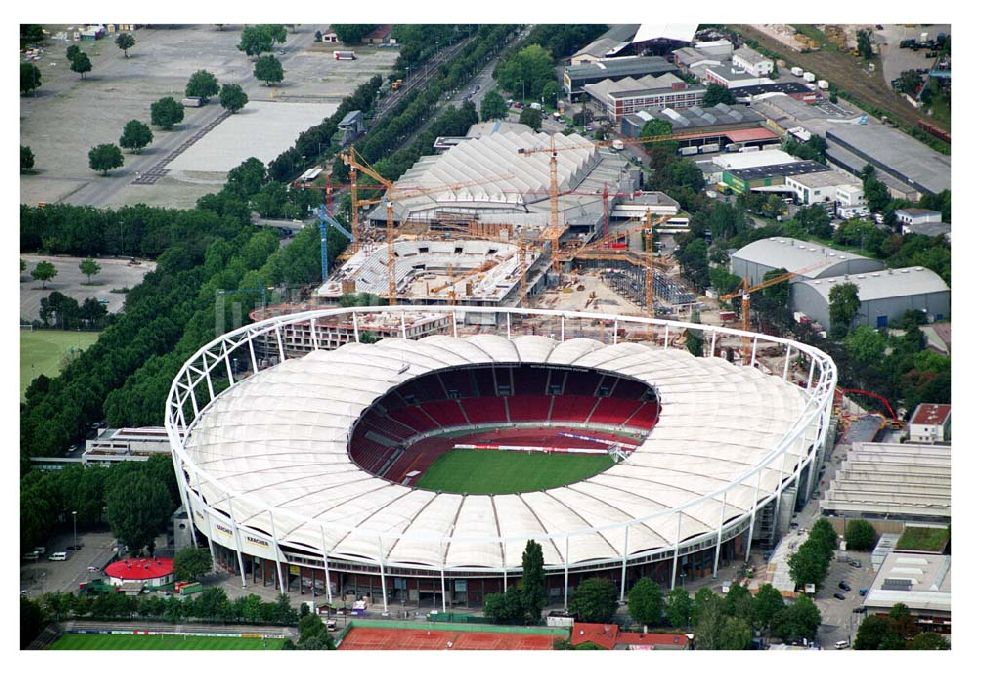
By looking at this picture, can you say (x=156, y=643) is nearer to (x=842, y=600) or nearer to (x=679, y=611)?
(x=679, y=611)

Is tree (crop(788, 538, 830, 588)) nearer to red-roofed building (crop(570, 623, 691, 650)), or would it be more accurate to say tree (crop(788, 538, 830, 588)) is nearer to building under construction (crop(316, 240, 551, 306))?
red-roofed building (crop(570, 623, 691, 650))

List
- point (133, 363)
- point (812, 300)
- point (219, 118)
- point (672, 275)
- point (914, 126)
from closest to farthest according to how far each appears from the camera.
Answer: point (133, 363) < point (812, 300) < point (672, 275) < point (914, 126) < point (219, 118)

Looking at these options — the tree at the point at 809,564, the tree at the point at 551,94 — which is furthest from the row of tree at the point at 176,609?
the tree at the point at 551,94

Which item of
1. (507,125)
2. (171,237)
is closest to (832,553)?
(171,237)

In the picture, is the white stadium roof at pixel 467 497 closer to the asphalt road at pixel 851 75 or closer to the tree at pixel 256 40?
the asphalt road at pixel 851 75

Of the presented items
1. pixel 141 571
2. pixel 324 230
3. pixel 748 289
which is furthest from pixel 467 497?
pixel 324 230

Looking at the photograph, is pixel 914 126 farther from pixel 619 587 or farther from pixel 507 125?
pixel 619 587
